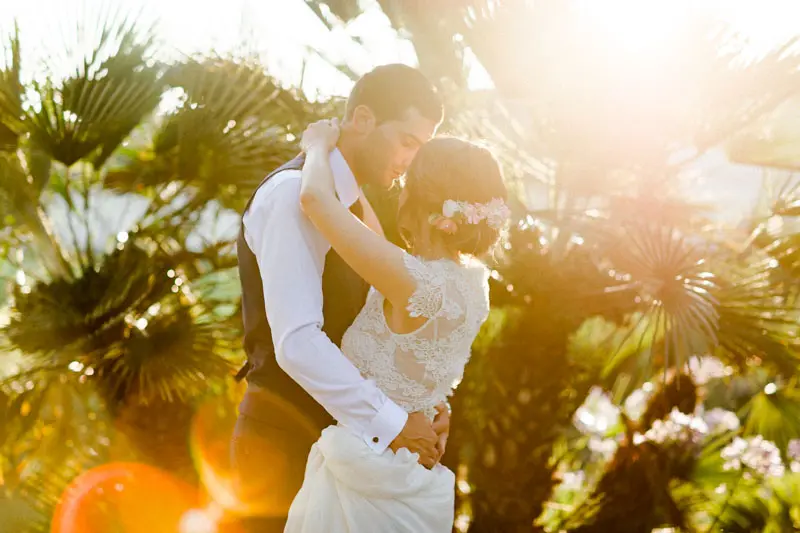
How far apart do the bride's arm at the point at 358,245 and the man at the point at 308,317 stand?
0.05 meters

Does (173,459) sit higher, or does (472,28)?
(472,28)

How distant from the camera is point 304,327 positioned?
1.78 meters

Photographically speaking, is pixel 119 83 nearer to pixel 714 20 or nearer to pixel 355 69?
pixel 355 69

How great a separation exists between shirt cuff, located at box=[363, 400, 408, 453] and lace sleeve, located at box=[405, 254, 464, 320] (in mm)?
241

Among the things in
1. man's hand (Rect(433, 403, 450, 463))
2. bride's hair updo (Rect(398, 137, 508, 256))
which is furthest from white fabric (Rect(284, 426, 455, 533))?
bride's hair updo (Rect(398, 137, 508, 256))

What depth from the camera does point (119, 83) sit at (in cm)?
378

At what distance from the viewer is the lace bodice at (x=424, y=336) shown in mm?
1858

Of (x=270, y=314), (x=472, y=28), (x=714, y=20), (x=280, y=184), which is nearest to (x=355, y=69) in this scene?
(x=472, y=28)

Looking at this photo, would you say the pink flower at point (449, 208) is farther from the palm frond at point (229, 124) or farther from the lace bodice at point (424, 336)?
the palm frond at point (229, 124)

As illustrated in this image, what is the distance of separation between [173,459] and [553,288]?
2333mm

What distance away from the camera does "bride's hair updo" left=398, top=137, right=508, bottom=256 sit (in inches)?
76.7

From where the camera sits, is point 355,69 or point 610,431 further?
point 610,431

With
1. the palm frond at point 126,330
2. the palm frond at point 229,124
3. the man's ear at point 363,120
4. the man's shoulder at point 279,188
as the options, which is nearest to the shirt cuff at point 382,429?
the man's shoulder at point 279,188

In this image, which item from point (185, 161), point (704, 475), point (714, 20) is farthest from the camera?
point (704, 475)
